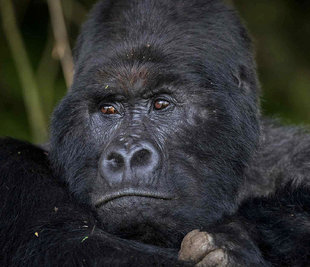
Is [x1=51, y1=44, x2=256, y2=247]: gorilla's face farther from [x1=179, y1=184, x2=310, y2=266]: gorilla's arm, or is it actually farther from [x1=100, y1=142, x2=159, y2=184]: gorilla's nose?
[x1=179, y1=184, x2=310, y2=266]: gorilla's arm

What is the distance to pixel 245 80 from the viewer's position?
15.4ft

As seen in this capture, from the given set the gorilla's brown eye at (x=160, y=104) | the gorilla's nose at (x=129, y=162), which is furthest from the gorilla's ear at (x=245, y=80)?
the gorilla's nose at (x=129, y=162)

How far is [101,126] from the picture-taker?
4254mm

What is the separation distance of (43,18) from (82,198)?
4580 millimetres

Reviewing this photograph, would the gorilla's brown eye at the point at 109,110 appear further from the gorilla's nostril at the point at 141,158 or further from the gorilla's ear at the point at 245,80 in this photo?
the gorilla's ear at the point at 245,80

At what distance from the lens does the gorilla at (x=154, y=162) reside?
3.68 metres

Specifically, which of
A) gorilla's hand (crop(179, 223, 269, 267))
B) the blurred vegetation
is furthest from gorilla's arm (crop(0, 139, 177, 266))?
the blurred vegetation

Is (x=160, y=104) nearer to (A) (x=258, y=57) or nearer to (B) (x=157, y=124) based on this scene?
(B) (x=157, y=124)

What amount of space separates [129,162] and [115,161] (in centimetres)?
10

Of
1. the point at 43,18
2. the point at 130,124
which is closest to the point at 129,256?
the point at 130,124

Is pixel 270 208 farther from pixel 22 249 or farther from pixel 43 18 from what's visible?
pixel 43 18

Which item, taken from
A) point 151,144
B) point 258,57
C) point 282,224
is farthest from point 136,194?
point 258,57

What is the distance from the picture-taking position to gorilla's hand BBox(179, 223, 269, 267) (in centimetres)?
344

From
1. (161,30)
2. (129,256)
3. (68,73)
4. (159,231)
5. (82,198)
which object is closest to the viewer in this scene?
(129,256)
